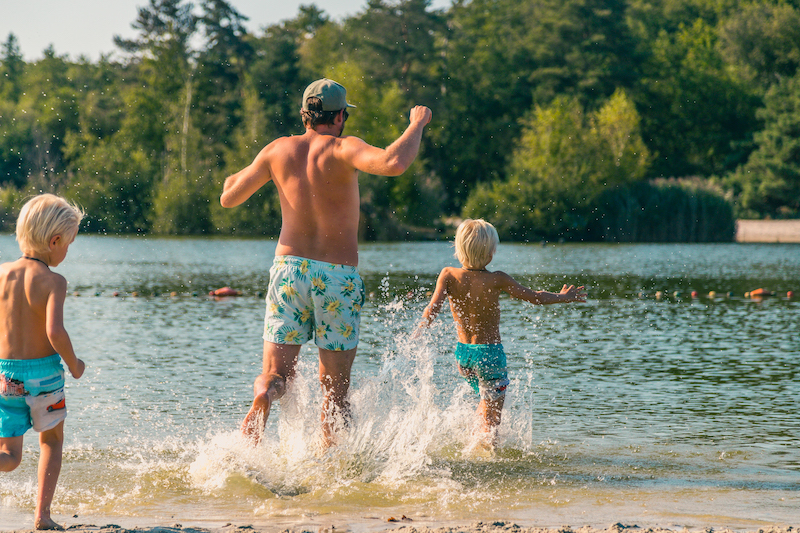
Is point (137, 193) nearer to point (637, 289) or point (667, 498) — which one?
point (637, 289)

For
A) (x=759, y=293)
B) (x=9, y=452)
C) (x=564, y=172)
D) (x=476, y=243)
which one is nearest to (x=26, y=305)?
(x=9, y=452)

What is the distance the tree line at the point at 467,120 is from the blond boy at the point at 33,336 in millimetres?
42898

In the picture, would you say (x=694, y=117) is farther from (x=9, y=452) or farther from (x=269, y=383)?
(x=9, y=452)

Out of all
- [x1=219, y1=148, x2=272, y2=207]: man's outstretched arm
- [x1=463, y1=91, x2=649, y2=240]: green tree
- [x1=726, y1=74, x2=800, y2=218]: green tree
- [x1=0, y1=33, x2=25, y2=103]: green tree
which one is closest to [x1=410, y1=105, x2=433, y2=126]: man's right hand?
[x1=219, y1=148, x2=272, y2=207]: man's outstretched arm

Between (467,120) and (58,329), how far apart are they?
2484 inches

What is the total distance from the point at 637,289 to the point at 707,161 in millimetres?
53981

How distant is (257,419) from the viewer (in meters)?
4.82

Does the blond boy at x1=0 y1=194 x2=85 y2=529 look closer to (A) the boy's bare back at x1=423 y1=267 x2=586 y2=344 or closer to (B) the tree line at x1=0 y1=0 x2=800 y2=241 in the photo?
(A) the boy's bare back at x1=423 y1=267 x2=586 y2=344

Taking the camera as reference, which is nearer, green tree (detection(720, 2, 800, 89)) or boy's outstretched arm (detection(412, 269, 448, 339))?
boy's outstretched arm (detection(412, 269, 448, 339))

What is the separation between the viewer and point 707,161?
6888cm

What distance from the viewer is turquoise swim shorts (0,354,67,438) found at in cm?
401

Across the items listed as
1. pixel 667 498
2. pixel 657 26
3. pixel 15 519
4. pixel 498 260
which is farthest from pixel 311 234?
pixel 657 26

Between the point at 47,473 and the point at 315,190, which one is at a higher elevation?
the point at 315,190

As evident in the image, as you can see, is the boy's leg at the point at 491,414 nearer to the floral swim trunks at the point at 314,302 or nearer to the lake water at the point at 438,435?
the lake water at the point at 438,435
